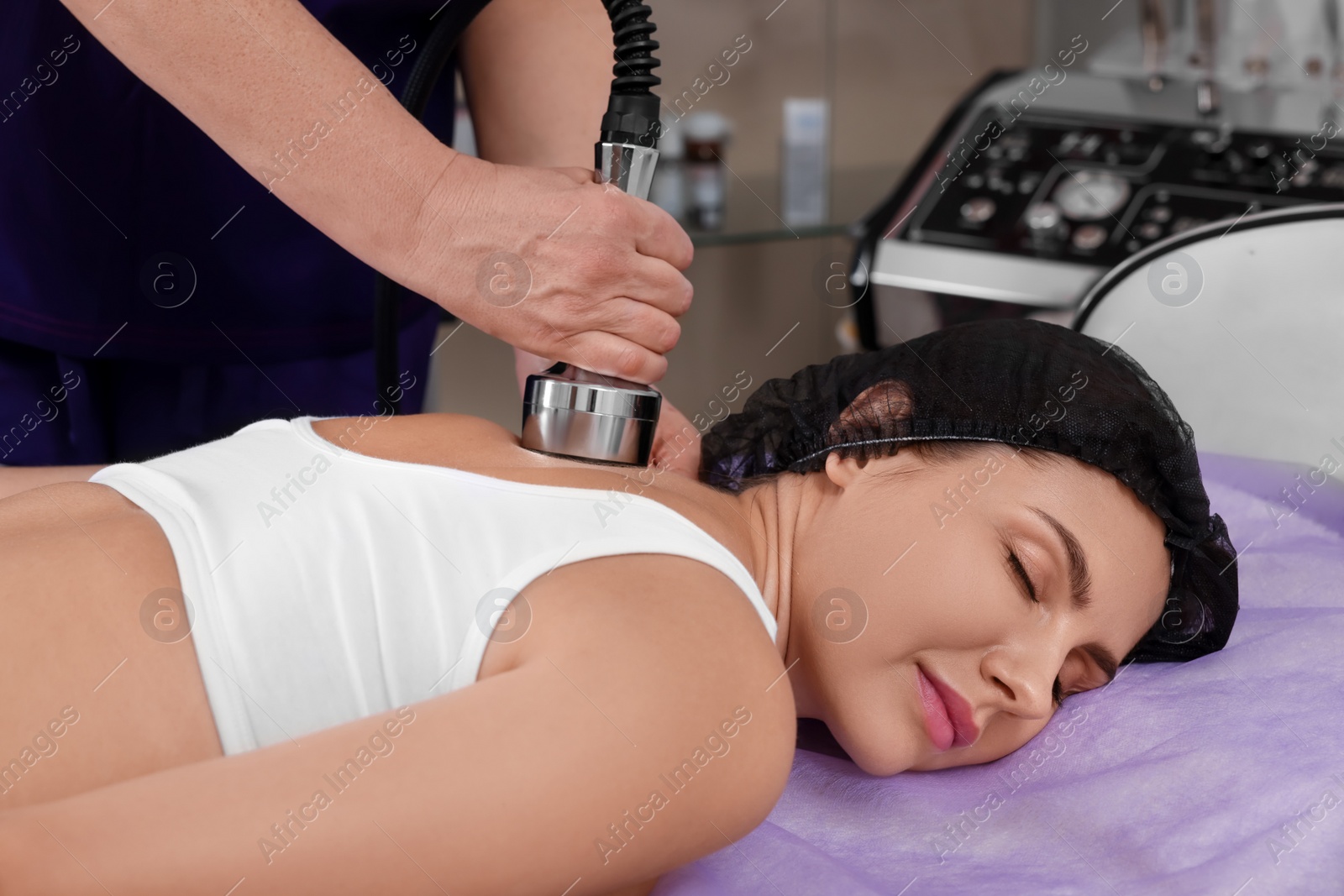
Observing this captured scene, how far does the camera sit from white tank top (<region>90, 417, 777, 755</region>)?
80 cm

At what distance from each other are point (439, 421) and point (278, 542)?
0.21 m

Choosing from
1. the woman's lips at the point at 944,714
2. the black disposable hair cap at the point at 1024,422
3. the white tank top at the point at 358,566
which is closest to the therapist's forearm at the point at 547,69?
the black disposable hair cap at the point at 1024,422

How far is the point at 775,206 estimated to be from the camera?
2.42 metres

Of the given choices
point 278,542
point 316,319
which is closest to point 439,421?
point 278,542

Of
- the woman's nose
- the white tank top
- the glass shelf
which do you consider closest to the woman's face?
the woman's nose

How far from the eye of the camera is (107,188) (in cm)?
114

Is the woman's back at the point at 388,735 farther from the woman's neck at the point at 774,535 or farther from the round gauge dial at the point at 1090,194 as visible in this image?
the round gauge dial at the point at 1090,194

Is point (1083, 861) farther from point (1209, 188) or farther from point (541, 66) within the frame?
point (1209, 188)

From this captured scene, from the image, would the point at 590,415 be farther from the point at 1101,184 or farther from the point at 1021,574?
the point at 1101,184

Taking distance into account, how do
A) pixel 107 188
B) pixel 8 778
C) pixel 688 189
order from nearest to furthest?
pixel 8 778, pixel 107 188, pixel 688 189

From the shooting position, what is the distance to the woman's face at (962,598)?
95 cm

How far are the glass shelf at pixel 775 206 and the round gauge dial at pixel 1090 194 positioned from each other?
52cm

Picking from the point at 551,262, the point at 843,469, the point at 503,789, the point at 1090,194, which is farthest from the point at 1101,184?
the point at 503,789

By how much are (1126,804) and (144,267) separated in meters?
1.01
